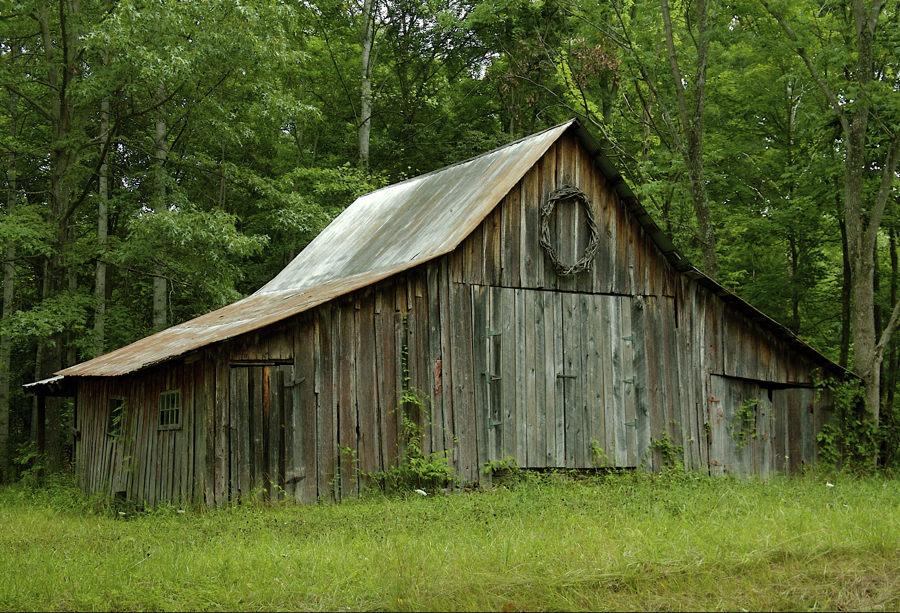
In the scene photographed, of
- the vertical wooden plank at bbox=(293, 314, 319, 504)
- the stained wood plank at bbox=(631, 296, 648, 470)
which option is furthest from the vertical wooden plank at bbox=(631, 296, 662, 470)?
the vertical wooden plank at bbox=(293, 314, 319, 504)

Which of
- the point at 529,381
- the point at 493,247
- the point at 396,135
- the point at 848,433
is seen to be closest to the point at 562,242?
the point at 493,247

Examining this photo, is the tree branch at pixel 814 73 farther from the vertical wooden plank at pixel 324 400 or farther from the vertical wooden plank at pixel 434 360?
the vertical wooden plank at pixel 324 400

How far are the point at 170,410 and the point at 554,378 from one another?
18.6ft

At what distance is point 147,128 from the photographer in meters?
24.0

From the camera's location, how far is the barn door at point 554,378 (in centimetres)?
1291

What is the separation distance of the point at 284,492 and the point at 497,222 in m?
5.00

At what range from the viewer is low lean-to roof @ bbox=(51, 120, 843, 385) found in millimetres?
12406

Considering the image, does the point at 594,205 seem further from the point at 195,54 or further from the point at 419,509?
the point at 195,54

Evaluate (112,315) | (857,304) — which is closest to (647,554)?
(857,304)

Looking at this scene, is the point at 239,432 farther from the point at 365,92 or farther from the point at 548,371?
the point at 365,92

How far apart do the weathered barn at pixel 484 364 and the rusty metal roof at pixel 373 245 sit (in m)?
0.08

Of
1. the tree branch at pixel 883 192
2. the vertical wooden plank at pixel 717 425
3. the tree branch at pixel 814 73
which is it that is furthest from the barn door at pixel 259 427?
the tree branch at pixel 814 73

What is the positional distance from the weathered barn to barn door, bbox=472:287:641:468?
30mm

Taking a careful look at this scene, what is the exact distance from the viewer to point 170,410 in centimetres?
1245
